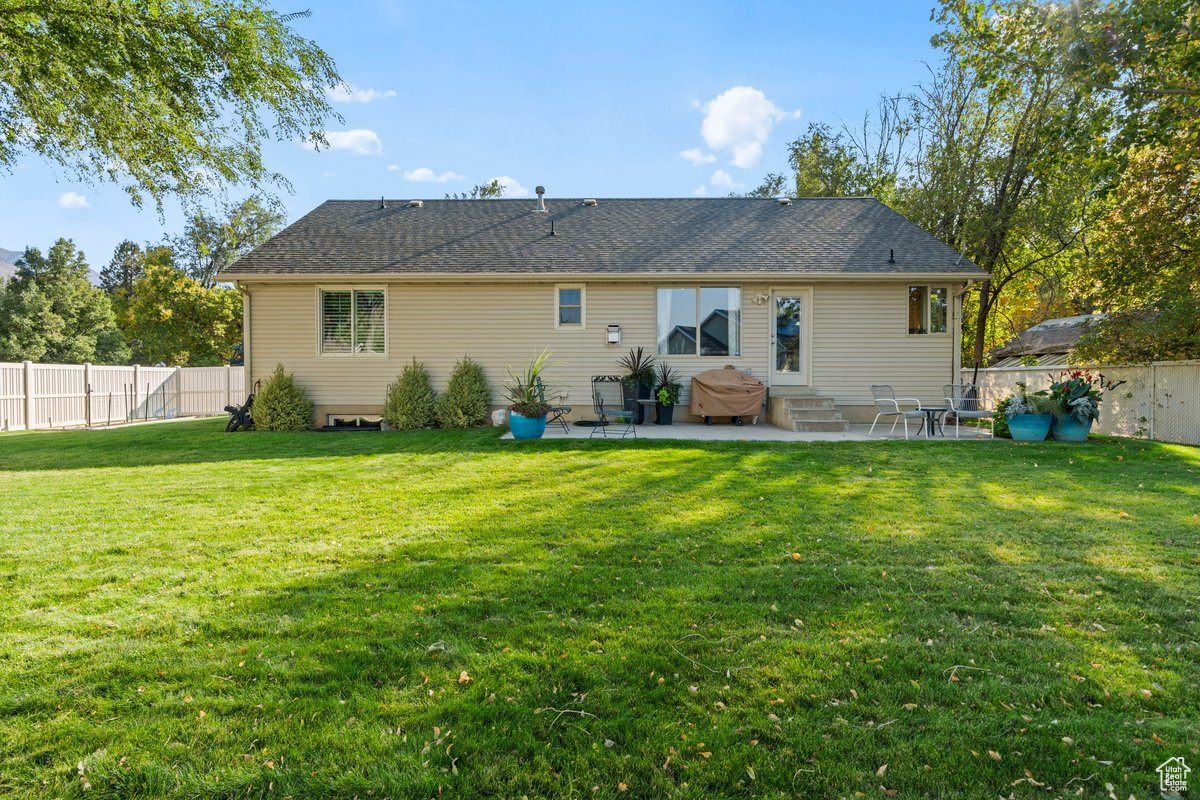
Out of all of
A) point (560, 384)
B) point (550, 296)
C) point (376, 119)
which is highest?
point (376, 119)

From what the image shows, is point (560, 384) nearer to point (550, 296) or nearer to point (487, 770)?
point (550, 296)

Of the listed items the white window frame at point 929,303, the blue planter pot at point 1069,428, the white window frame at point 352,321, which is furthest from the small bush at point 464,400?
the blue planter pot at point 1069,428

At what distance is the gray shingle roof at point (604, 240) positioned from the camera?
38.4 ft

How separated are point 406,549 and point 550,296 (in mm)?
8673

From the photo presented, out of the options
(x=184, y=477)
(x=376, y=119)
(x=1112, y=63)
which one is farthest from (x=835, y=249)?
(x=184, y=477)

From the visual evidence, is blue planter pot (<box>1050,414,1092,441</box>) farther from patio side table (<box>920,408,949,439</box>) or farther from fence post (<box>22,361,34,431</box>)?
fence post (<box>22,361,34,431</box>)

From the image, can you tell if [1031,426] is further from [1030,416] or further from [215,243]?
[215,243]

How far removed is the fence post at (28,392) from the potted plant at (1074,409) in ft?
70.2

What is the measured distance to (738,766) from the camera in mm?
1781

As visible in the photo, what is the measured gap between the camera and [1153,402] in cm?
1027

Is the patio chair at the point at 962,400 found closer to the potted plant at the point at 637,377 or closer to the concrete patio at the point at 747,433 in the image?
the concrete patio at the point at 747,433

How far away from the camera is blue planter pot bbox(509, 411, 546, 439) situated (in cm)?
943

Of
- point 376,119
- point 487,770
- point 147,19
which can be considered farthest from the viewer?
point 376,119

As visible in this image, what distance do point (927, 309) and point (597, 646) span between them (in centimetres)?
1189
